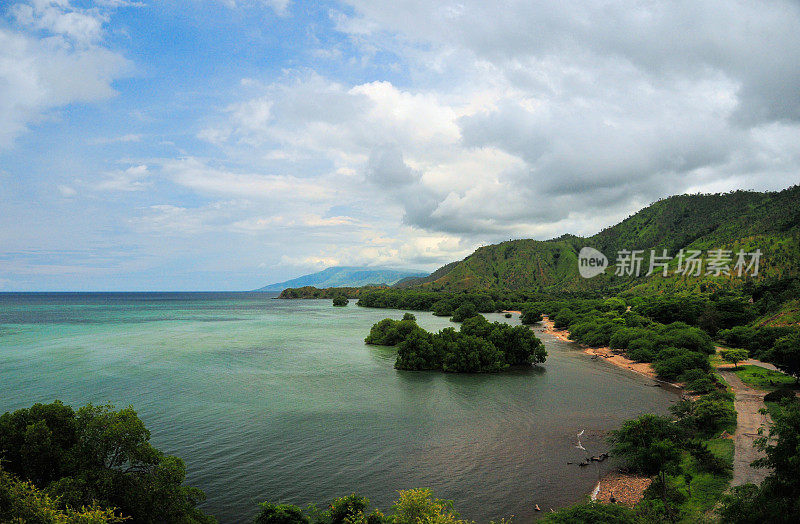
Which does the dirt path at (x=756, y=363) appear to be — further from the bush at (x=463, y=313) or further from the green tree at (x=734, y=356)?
the bush at (x=463, y=313)

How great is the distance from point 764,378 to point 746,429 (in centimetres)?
2625

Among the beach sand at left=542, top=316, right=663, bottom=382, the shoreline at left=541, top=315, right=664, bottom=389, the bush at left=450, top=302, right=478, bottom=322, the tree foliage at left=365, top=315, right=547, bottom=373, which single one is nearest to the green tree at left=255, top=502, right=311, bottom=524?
the tree foliage at left=365, top=315, right=547, bottom=373

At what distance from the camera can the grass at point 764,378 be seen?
2003 inches

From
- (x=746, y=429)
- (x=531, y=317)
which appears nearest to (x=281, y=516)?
(x=746, y=429)

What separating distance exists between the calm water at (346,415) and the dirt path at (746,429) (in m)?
7.59

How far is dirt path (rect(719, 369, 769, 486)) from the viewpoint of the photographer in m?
27.3

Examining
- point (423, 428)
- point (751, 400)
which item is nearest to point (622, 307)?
point (751, 400)

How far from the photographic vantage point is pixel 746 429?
118ft

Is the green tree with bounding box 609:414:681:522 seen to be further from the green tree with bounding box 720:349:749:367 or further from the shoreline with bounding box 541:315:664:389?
the green tree with bounding box 720:349:749:367

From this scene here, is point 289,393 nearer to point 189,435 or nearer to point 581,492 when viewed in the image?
point 189,435

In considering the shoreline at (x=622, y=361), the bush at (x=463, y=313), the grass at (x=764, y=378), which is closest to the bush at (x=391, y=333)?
the shoreline at (x=622, y=361)

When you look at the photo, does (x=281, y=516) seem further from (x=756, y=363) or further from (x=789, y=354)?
(x=756, y=363)

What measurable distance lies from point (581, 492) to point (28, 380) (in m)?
73.0

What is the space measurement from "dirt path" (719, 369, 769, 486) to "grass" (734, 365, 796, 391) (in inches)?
39.4
